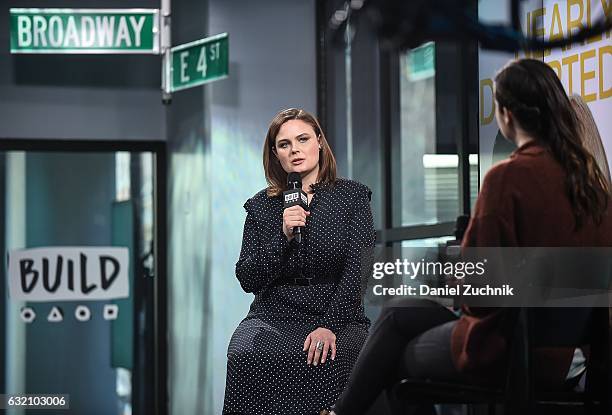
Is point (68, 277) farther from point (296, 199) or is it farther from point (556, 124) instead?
point (556, 124)

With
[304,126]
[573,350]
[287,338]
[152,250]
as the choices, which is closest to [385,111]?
[304,126]

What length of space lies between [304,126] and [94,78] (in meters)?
2.95

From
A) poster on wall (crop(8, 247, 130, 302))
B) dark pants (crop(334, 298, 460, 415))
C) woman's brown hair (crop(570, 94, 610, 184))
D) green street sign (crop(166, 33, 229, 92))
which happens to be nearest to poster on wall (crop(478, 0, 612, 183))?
woman's brown hair (crop(570, 94, 610, 184))

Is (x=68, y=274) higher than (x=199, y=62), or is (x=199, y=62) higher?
(x=199, y=62)

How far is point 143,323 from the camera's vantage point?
570 cm

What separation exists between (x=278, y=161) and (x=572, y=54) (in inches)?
35.6

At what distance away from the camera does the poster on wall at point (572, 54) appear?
240cm

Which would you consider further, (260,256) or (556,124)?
(260,256)

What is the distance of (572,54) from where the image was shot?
2436mm

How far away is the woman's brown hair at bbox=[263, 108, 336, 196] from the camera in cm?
296

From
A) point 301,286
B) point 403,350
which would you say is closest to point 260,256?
point 301,286

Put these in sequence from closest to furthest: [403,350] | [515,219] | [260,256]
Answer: [515,219], [403,350], [260,256]

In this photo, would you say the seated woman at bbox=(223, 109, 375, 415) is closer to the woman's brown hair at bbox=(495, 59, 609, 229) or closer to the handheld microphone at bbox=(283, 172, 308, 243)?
the handheld microphone at bbox=(283, 172, 308, 243)

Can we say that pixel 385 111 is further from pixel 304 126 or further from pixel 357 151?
pixel 304 126
